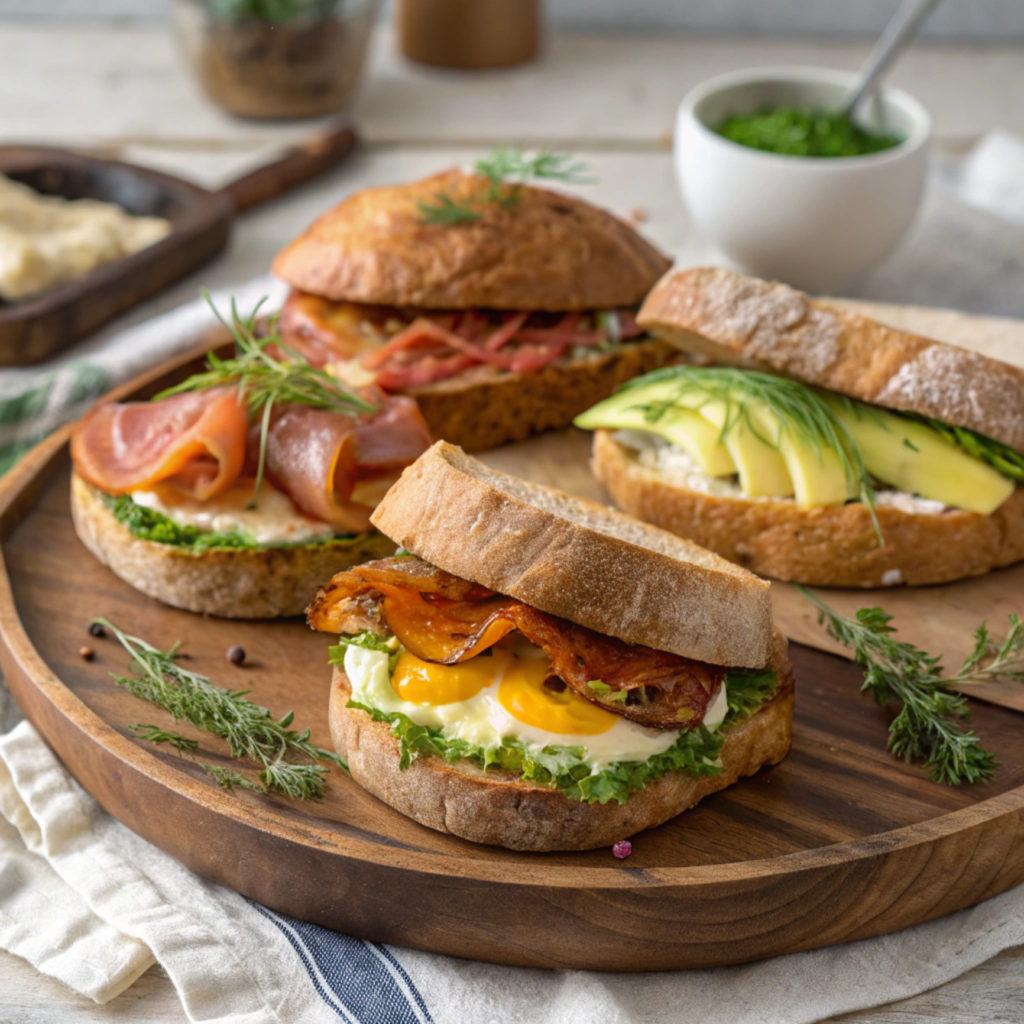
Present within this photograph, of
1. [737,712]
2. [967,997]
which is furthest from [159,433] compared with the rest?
[967,997]

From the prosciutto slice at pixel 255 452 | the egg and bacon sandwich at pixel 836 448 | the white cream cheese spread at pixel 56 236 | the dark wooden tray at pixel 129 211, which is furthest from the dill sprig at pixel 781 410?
the white cream cheese spread at pixel 56 236

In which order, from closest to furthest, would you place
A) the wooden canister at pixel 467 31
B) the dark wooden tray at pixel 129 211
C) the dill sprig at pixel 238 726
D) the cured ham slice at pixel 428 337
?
the dill sprig at pixel 238 726
the cured ham slice at pixel 428 337
the dark wooden tray at pixel 129 211
the wooden canister at pixel 467 31

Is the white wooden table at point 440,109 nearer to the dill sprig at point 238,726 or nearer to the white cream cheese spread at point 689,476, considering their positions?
the white cream cheese spread at point 689,476

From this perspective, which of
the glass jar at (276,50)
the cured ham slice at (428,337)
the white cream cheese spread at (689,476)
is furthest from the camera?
the glass jar at (276,50)

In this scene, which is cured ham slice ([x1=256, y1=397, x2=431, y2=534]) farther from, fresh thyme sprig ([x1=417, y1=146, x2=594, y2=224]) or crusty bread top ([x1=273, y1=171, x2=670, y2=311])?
fresh thyme sprig ([x1=417, y1=146, x2=594, y2=224])

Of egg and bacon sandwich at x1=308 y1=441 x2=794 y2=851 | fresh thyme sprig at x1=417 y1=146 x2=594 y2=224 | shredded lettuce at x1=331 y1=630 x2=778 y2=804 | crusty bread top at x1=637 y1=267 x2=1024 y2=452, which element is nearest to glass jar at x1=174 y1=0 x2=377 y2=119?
fresh thyme sprig at x1=417 y1=146 x2=594 y2=224

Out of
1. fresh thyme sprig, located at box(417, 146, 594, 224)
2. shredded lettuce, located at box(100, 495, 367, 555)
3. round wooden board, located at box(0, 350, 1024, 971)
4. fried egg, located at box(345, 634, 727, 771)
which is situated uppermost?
fresh thyme sprig, located at box(417, 146, 594, 224)

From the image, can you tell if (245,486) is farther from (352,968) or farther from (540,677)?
(352,968)

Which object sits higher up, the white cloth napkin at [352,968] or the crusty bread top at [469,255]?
the crusty bread top at [469,255]
